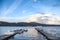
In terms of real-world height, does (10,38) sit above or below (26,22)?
below

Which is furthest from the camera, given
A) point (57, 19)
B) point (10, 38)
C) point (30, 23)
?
point (10, 38)

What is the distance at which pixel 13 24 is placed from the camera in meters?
3.39

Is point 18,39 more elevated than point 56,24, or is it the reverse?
point 56,24

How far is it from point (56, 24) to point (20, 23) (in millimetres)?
721

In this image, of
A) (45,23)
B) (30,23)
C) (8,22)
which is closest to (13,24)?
(8,22)

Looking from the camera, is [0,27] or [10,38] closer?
[0,27]

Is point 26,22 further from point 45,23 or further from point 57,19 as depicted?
point 57,19

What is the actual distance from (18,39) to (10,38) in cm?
29

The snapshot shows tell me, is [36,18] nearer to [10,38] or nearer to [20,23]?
[20,23]

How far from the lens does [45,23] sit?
333 centimetres

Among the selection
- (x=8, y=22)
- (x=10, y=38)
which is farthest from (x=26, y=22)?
(x=10, y=38)

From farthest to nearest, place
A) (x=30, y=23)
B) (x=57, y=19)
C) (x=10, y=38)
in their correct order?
(x=10, y=38)
(x=30, y=23)
(x=57, y=19)

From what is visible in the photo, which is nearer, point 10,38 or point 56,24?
point 56,24

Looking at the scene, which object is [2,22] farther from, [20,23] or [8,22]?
[20,23]
